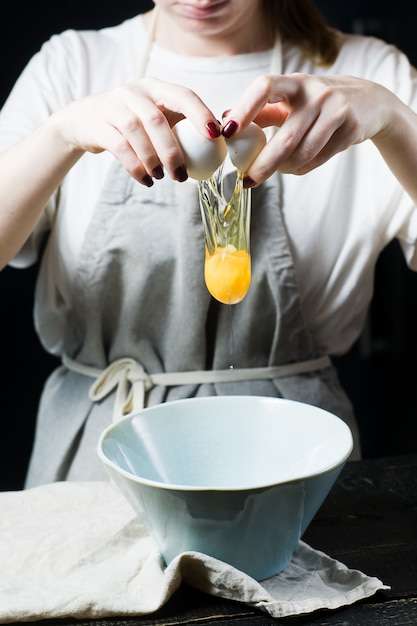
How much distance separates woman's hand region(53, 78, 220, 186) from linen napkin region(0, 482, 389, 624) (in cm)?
37

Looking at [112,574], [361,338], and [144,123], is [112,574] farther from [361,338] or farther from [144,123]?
[361,338]

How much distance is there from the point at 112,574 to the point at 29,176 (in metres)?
0.54

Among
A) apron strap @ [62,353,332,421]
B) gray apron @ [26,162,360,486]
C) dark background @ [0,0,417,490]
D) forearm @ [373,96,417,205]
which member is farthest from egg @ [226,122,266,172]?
dark background @ [0,0,417,490]

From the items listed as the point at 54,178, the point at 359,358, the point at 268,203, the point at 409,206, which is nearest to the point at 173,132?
the point at 54,178

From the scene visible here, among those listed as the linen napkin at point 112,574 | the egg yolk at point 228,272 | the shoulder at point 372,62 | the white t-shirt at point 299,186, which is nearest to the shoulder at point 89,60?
the white t-shirt at point 299,186

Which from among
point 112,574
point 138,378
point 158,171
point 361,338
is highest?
point 158,171

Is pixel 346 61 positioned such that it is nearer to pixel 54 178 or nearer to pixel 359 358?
pixel 54 178

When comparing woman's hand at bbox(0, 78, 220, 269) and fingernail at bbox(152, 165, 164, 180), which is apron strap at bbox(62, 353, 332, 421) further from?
fingernail at bbox(152, 165, 164, 180)

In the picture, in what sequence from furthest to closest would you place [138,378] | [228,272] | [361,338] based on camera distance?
[361,338] → [138,378] → [228,272]

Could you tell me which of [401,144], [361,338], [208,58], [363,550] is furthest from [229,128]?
[361,338]

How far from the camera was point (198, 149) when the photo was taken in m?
0.86

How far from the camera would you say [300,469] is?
0.92 metres

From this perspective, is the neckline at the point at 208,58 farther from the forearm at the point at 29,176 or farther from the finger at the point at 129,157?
the finger at the point at 129,157

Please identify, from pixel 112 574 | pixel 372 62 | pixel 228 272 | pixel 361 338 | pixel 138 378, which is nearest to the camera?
pixel 112 574
